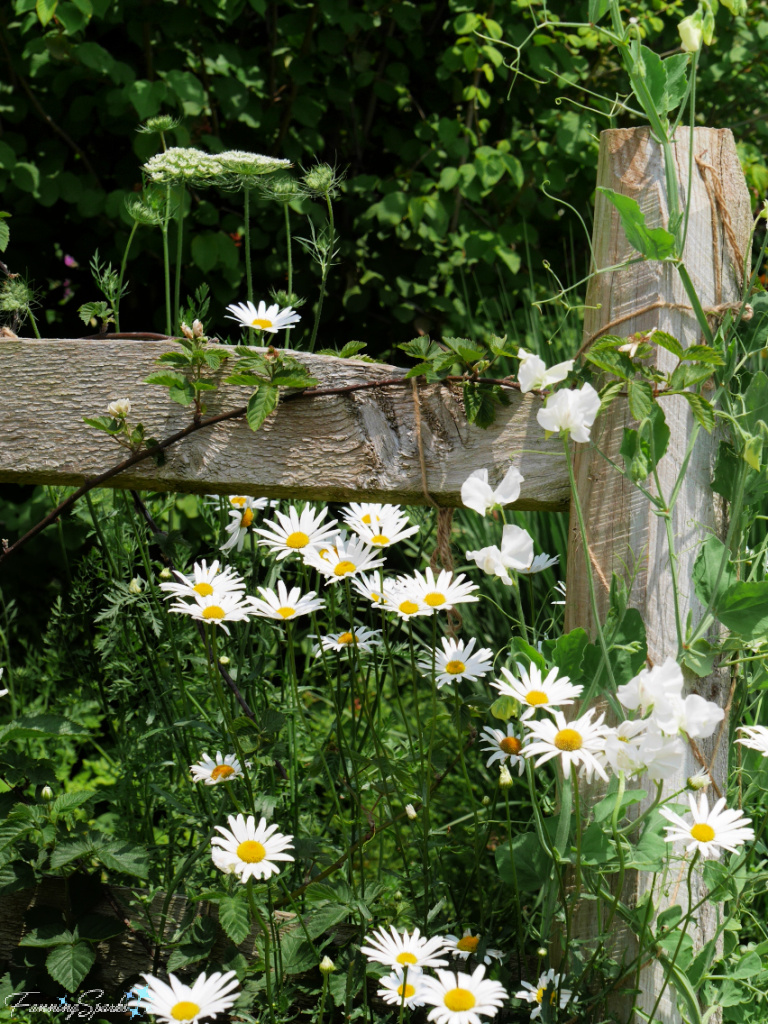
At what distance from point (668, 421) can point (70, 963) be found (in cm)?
106

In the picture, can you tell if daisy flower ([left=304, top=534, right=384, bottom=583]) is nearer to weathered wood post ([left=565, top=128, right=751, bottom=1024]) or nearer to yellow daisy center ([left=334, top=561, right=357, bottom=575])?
yellow daisy center ([left=334, top=561, right=357, bottom=575])

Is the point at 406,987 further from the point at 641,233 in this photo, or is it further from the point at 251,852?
the point at 641,233

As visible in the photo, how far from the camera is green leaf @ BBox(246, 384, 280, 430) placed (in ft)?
3.86

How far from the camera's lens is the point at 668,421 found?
45.1 inches

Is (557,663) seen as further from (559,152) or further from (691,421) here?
(559,152)

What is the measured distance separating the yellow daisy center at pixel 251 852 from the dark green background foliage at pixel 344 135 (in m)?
1.66

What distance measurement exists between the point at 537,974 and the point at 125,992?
1.95 feet

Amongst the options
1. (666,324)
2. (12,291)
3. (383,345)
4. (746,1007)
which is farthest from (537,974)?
(383,345)

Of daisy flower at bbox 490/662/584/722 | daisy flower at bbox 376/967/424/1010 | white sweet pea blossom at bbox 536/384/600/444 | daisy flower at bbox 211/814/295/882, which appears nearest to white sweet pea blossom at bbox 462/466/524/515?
white sweet pea blossom at bbox 536/384/600/444

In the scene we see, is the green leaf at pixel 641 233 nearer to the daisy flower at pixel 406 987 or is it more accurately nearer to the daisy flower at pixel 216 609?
the daisy flower at pixel 216 609

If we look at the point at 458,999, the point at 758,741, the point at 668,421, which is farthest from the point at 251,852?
the point at 668,421

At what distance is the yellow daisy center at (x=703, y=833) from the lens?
912 millimetres

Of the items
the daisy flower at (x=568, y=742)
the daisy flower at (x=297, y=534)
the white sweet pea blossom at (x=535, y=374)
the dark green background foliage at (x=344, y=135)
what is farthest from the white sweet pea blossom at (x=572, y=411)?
the dark green background foliage at (x=344, y=135)

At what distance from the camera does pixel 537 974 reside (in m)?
1.19
